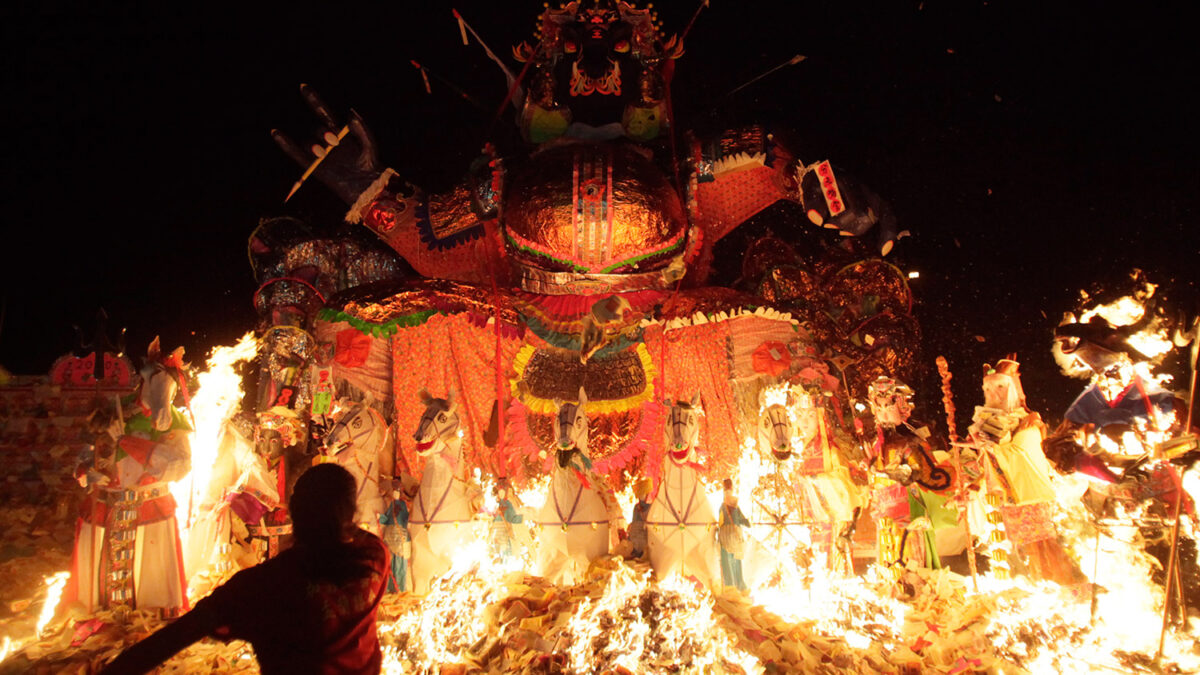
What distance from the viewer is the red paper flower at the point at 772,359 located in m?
5.86

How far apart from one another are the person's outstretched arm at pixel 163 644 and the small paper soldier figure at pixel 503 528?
3.83 metres

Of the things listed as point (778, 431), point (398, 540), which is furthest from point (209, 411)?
point (778, 431)

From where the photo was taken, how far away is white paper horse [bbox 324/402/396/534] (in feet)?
17.6

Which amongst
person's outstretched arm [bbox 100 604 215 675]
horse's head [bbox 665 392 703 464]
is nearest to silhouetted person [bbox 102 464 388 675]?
person's outstretched arm [bbox 100 604 215 675]

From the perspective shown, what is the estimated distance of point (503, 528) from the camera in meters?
5.47

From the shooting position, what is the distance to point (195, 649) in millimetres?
4270

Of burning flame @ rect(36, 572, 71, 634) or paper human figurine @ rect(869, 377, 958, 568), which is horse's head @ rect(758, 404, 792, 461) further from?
burning flame @ rect(36, 572, 71, 634)

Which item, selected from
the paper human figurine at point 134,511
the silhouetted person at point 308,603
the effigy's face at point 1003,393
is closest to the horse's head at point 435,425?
the paper human figurine at point 134,511

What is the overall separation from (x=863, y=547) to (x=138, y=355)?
717 centimetres

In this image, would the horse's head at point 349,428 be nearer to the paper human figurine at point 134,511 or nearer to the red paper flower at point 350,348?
the red paper flower at point 350,348

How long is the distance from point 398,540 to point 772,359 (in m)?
3.59

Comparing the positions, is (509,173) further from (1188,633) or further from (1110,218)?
(1188,633)

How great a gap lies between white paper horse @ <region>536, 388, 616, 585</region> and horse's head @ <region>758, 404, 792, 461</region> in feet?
4.85

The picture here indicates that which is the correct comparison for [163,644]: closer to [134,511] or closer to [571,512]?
[571,512]
